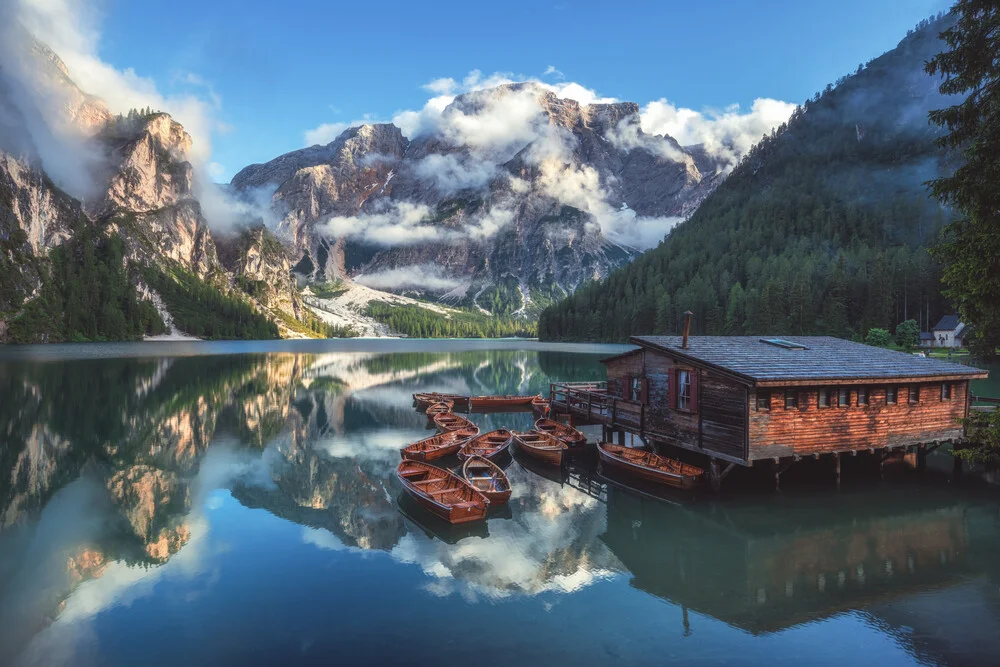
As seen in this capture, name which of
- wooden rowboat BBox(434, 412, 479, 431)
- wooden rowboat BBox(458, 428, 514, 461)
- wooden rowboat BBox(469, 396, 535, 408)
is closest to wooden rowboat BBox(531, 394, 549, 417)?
wooden rowboat BBox(469, 396, 535, 408)

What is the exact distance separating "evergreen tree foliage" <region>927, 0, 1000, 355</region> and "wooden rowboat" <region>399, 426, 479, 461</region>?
26.6 m

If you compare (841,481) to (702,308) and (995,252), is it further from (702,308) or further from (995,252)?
(702,308)

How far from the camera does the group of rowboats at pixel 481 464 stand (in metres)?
24.3

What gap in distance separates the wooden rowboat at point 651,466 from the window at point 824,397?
6.61 meters

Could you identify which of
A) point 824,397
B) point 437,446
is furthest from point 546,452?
point 824,397

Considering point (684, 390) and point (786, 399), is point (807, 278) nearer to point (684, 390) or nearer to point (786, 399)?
point (684, 390)

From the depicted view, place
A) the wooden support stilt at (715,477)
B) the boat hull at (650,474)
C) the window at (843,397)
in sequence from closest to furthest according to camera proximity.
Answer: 1. the window at (843,397)
2. the wooden support stilt at (715,477)
3. the boat hull at (650,474)

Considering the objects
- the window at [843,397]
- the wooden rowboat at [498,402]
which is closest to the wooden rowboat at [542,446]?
the window at [843,397]

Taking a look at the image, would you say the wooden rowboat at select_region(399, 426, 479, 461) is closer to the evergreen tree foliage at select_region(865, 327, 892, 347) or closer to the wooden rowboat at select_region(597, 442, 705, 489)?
the wooden rowboat at select_region(597, 442, 705, 489)

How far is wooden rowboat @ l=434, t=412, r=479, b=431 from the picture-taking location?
42.4m

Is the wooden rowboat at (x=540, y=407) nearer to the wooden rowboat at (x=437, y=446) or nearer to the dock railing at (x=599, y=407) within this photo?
the dock railing at (x=599, y=407)

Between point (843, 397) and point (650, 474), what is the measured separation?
10.2 meters

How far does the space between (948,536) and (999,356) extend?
8386 centimetres

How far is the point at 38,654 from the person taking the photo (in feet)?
44.2
